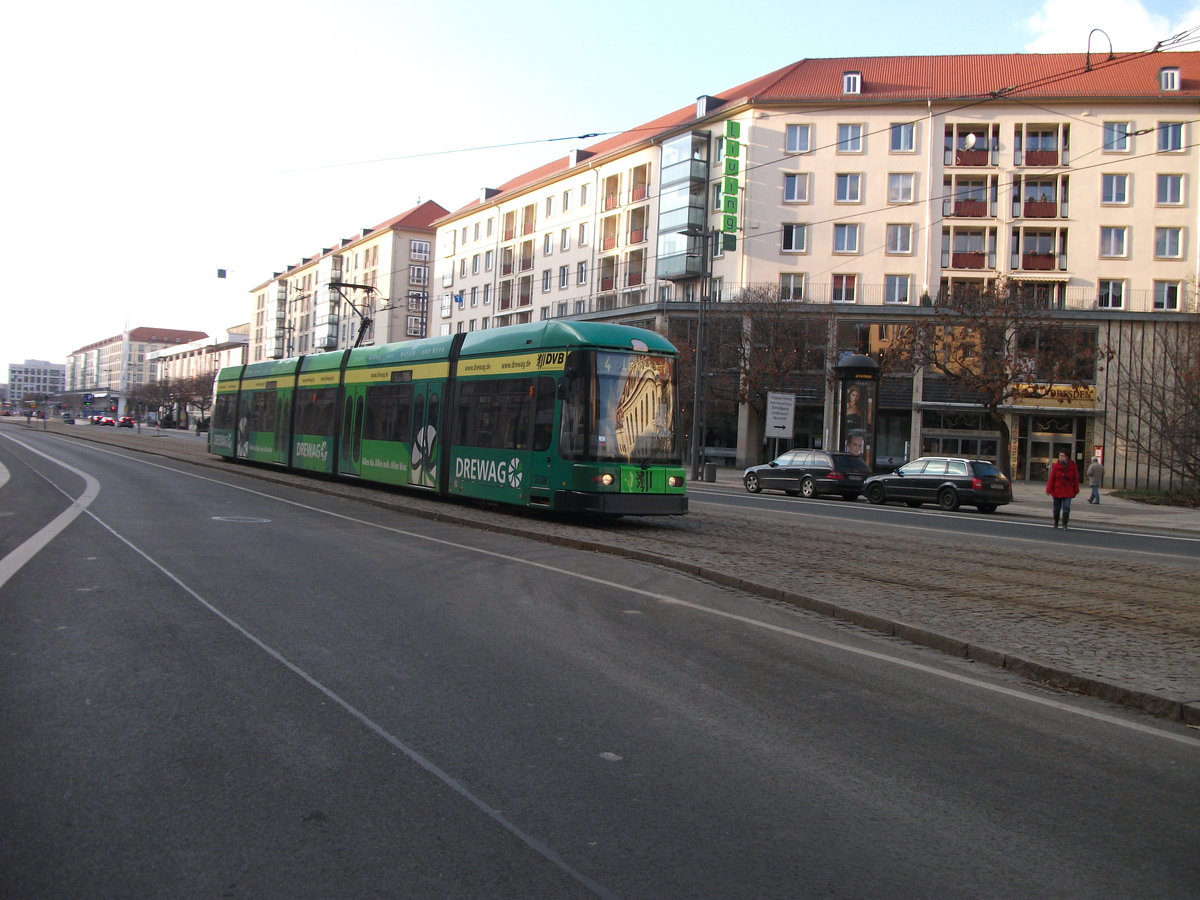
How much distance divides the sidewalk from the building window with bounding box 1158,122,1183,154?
62.9 feet

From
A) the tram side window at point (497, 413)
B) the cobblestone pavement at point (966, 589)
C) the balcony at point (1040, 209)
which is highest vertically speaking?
the balcony at point (1040, 209)

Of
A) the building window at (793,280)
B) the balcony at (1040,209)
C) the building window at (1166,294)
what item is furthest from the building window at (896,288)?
the building window at (1166,294)

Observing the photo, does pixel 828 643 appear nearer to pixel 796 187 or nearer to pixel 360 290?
pixel 796 187

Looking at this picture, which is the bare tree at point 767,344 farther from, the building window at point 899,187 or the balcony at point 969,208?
the balcony at point 969,208

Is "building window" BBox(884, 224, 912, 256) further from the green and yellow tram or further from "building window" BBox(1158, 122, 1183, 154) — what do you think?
the green and yellow tram

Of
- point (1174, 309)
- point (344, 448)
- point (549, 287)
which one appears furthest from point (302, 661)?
point (549, 287)

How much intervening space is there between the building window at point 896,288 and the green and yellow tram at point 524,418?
34.2m

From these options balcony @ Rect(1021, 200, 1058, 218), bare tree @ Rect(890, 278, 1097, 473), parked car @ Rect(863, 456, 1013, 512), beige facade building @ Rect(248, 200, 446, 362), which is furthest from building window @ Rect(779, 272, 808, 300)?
beige facade building @ Rect(248, 200, 446, 362)

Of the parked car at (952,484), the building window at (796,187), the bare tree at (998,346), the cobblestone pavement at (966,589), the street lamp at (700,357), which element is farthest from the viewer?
the building window at (796,187)

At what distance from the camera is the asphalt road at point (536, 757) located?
140 inches

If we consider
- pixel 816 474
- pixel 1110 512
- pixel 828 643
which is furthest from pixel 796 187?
pixel 828 643

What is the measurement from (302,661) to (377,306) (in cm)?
9104

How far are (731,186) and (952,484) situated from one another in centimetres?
2775

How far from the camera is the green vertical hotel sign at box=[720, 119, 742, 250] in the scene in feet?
167
